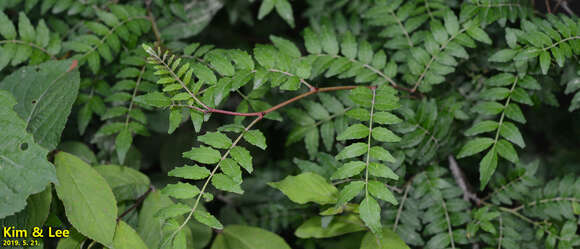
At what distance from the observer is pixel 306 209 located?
1.94 m

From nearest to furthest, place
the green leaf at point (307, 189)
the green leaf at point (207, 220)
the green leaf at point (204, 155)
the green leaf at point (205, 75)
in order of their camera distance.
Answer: the green leaf at point (207, 220), the green leaf at point (204, 155), the green leaf at point (205, 75), the green leaf at point (307, 189)

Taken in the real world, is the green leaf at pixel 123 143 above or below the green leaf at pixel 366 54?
below

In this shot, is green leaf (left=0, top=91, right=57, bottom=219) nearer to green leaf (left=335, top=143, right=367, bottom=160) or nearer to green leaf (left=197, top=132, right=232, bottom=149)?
green leaf (left=197, top=132, right=232, bottom=149)

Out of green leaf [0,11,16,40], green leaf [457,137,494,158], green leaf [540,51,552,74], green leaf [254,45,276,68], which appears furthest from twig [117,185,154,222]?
green leaf [540,51,552,74]

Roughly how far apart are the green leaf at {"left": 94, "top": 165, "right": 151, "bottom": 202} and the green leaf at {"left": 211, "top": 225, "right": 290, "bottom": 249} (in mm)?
365

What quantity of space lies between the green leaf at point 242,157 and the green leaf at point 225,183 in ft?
0.21

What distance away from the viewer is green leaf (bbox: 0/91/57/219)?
4.50ft

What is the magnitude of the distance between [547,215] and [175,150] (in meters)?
1.69

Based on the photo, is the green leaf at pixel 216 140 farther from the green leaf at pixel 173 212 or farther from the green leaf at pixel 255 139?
the green leaf at pixel 173 212

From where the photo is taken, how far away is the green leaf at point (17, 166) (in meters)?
1.37

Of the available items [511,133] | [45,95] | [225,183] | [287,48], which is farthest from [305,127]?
[45,95]

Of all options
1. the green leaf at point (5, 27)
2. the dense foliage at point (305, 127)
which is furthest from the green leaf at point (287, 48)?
the green leaf at point (5, 27)

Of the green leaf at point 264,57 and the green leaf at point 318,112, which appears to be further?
the green leaf at point 318,112

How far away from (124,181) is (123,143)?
0.15 metres
